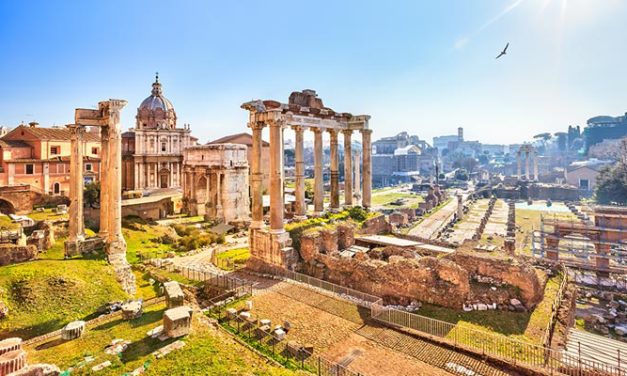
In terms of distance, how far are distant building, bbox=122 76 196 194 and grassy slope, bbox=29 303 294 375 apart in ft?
129

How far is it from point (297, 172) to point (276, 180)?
372 cm

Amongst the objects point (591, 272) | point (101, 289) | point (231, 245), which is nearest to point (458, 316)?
point (101, 289)

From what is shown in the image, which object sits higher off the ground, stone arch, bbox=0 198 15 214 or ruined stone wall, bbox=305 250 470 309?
stone arch, bbox=0 198 15 214

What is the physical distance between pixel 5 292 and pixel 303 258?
10943 millimetres

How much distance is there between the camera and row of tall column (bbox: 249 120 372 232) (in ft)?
55.3

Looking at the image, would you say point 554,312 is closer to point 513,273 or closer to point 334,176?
point 513,273

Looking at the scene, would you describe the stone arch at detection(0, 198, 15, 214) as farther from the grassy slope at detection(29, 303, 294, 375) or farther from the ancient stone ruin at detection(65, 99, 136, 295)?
the grassy slope at detection(29, 303, 294, 375)

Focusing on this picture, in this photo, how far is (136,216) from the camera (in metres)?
32.0

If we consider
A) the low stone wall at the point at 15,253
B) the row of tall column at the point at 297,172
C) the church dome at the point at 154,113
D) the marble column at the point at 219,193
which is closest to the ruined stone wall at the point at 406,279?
the row of tall column at the point at 297,172

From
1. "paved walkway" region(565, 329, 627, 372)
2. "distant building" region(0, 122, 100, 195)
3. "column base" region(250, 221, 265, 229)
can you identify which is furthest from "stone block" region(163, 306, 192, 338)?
"distant building" region(0, 122, 100, 195)

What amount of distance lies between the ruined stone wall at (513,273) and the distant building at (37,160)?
38640mm

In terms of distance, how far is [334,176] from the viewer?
910 inches

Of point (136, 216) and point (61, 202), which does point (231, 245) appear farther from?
point (61, 202)

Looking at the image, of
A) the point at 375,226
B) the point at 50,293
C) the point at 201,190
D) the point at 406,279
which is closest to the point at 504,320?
the point at 406,279
